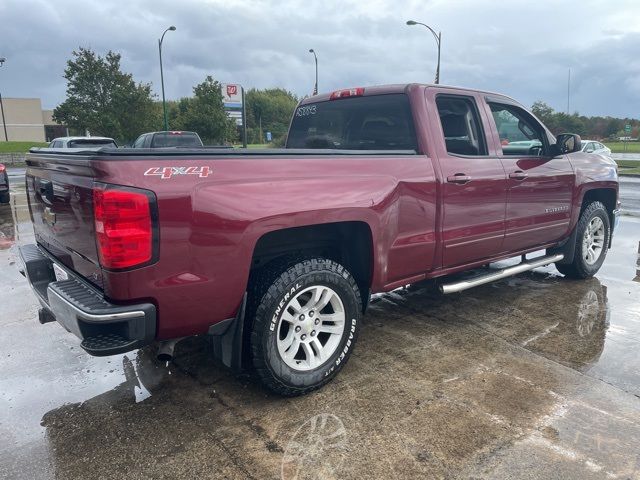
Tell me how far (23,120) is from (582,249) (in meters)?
84.5

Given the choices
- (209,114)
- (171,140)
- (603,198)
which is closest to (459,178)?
(603,198)

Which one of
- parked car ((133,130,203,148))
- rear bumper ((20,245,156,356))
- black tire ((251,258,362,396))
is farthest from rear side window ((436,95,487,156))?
parked car ((133,130,203,148))

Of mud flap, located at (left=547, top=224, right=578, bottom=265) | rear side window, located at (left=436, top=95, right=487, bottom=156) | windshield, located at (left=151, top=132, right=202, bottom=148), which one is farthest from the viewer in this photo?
windshield, located at (left=151, top=132, right=202, bottom=148)

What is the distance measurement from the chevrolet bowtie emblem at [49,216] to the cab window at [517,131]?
11.8 ft

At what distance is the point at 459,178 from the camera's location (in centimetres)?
388

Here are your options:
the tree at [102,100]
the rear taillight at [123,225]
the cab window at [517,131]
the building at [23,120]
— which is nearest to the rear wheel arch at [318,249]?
the rear taillight at [123,225]

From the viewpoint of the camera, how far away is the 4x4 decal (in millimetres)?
2412

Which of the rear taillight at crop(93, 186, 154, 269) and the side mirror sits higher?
the side mirror

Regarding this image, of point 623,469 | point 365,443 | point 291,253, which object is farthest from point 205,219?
point 623,469

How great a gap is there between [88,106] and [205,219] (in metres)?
31.8

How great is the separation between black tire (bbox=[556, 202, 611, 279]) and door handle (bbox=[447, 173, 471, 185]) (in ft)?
7.26

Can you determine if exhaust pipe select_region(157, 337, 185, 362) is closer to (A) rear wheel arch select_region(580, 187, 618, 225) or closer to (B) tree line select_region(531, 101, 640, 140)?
(A) rear wheel arch select_region(580, 187, 618, 225)

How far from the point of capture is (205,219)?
255 cm

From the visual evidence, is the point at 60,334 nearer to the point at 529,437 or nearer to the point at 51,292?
the point at 51,292
